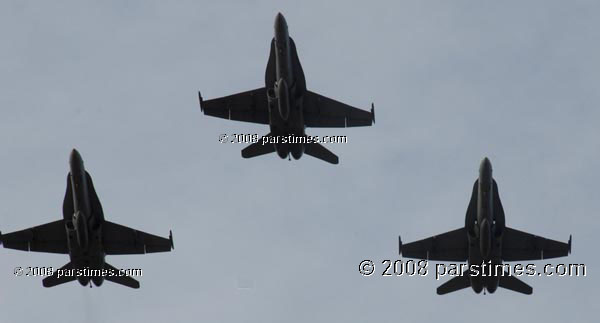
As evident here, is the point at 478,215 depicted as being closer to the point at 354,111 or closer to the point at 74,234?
the point at 354,111

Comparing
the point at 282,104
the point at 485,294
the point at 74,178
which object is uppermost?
the point at 282,104

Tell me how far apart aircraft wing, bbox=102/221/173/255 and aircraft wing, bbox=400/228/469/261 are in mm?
12922

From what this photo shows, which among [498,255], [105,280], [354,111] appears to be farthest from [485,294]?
[105,280]

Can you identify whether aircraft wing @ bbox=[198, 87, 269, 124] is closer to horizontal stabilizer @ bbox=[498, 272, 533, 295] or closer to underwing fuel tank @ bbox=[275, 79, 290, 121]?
underwing fuel tank @ bbox=[275, 79, 290, 121]

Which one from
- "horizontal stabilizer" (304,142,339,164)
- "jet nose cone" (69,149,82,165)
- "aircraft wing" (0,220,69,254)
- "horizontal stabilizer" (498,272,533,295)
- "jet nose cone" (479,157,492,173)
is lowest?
"horizontal stabilizer" (498,272,533,295)

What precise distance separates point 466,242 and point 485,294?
3468mm

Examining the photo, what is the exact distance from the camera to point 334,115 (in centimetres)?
6869

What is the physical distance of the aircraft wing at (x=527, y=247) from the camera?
220 ft

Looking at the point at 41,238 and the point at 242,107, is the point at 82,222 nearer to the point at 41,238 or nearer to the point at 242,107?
the point at 41,238

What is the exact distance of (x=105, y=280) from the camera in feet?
213

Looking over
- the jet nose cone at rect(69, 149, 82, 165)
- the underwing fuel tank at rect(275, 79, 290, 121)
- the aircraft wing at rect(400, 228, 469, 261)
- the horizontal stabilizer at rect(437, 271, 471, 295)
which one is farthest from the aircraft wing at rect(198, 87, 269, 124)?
the horizontal stabilizer at rect(437, 271, 471, 295)

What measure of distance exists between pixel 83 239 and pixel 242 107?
12008 millimetres

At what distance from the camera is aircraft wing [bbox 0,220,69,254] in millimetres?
65938

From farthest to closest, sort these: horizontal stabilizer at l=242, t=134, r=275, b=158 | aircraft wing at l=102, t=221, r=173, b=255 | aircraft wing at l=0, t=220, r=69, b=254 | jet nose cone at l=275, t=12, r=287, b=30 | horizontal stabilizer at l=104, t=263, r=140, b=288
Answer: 1. horizontal stabilizer at l=242, t=134, r=275, b=158
2. aircraft wing at l=0, t=220, r=69, b=254
3. aircraft wing at l=102, t=221, r=173, b=255
4. horizontal stabilizer at l=104, t=263, r=140, b=288
5. jet nose cone at l=275, t=12, r=287, b=30
